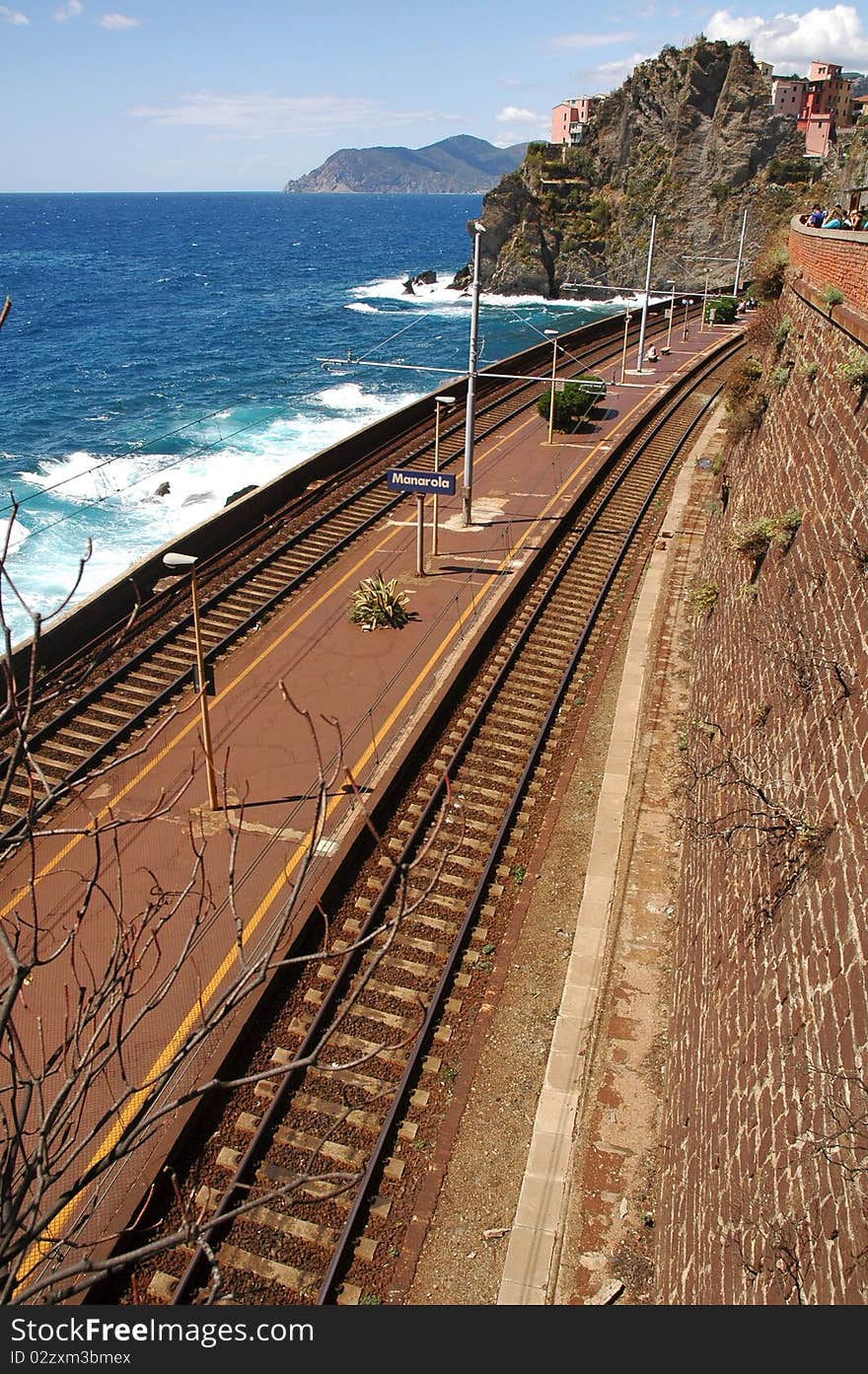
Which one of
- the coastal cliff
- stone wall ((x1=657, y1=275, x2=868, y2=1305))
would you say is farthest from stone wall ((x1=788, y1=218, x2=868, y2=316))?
the coastal cliff

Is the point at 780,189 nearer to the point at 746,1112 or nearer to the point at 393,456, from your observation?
the point at 393,456

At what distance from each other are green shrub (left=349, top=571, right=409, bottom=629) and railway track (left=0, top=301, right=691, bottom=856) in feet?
6.56

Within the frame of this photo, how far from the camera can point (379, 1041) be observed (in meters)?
10.1

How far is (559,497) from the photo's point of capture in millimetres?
25797

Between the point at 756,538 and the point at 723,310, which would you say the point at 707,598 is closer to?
the point at 756,538

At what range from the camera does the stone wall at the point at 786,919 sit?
5.66m

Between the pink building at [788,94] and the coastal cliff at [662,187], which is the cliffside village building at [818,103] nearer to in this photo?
the pink building at [788,94]

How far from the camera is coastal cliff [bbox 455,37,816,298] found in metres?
91.4

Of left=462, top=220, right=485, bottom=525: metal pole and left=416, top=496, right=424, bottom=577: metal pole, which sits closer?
left=416, top=496, right=424, bottom=577: metal pole

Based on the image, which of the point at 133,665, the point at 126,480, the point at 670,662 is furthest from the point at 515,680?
the point at 126,480

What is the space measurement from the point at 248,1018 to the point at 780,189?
10167cm

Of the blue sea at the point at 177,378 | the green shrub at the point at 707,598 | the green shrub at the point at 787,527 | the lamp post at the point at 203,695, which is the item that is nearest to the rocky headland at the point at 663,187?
the blue sea at the point at 177,378

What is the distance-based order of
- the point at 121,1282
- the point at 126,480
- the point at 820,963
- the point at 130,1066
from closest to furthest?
1. the point at 820,963
2. the point at 121,1282
3. the point at 130,1066
4. the point at 126,480

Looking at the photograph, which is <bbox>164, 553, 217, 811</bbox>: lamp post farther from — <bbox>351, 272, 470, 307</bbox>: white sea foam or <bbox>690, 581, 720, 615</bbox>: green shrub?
<bbox>351, 272, 470, 307</bbox>: white sea foam
